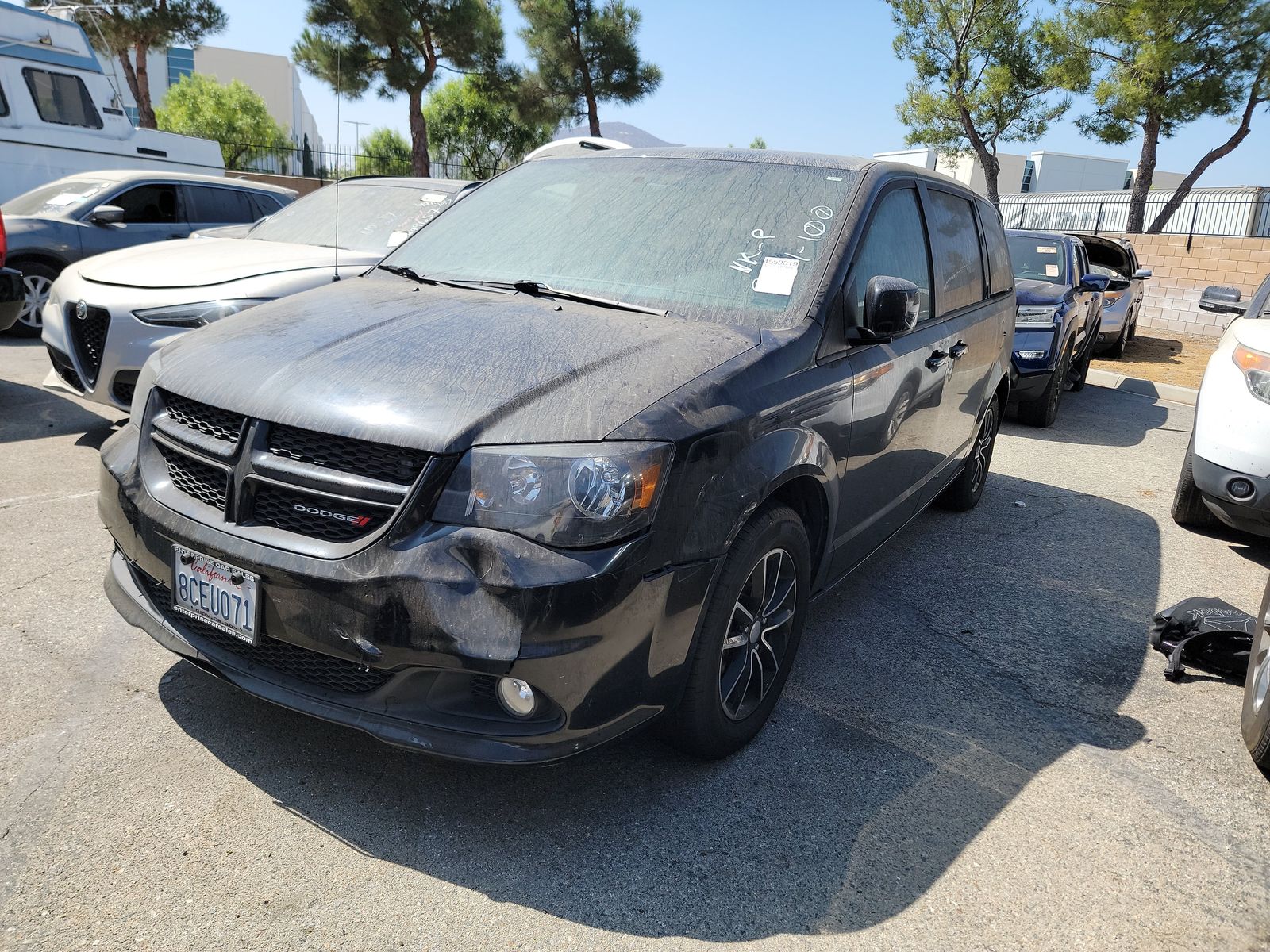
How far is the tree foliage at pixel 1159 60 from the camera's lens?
21938 millimetres

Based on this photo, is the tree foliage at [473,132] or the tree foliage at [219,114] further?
the tree foliage at [473,132]

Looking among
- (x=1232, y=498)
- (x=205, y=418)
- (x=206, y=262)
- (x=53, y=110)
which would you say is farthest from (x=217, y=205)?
(x=1232, y=498)

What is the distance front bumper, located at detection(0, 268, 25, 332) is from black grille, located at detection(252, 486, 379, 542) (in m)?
5.33

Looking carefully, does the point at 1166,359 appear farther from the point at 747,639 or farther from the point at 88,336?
the point at 88,336

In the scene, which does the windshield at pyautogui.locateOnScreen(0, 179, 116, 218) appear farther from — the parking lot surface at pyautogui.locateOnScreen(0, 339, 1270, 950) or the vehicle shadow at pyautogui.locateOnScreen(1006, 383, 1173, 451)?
the vehicle shadow at pyautogui.locateOnScreen(1006, 383, 1173, 451)

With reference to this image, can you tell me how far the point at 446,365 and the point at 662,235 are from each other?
1144mm

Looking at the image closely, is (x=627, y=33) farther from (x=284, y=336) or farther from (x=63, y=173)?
(x=284, y=336)

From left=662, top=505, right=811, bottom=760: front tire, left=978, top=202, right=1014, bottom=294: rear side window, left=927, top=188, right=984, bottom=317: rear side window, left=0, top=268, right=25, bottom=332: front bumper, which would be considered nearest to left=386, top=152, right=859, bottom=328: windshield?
left=662, top=505, right=811, bottom=760: front tire

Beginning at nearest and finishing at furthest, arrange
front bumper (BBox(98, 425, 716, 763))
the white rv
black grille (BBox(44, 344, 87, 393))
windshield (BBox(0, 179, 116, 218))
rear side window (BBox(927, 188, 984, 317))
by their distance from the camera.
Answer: front bumper (BBox(98, 425, 716, 763))
rear side window (BBox(927, 188, 984, 317))
black grille (BBox(44, 344, 87, 393))
windshield (BBox(0, 179, 116, 218))
the white rv

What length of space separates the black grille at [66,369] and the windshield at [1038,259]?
8.34 m

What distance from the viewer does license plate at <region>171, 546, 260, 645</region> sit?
2398mm

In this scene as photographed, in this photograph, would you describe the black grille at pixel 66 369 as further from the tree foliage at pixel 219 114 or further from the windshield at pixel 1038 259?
the tree foliage at pixel 219 114

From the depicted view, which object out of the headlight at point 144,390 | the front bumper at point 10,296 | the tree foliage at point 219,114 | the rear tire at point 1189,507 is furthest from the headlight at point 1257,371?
the tree foliage at point 219,114

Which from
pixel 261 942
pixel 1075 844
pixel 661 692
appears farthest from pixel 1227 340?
pixel 261 942
